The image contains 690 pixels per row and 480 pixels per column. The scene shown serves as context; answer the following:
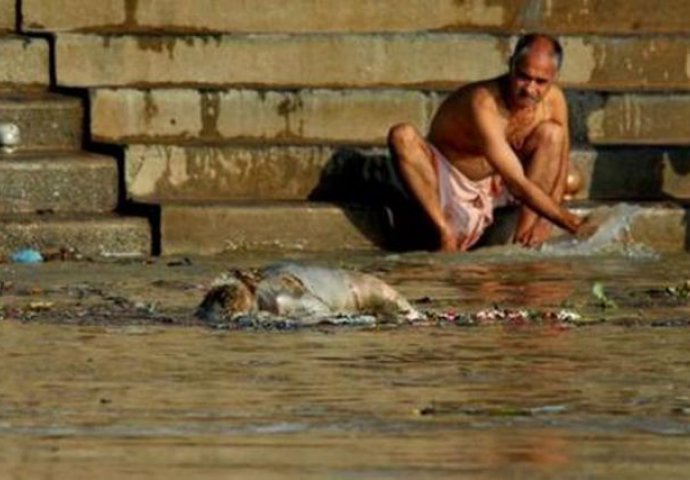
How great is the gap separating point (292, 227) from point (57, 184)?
3.64ft

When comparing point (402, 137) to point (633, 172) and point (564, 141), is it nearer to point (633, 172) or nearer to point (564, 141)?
point (564, 141)

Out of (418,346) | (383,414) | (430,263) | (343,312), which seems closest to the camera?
(383,414)

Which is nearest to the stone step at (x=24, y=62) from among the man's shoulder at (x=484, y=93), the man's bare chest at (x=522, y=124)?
the man's shoulder at (x=484, y=93)

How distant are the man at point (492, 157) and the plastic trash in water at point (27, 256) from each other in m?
1.78

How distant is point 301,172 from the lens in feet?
44.8

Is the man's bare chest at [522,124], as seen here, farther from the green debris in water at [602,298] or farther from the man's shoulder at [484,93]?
the green debris in water at [602,298]

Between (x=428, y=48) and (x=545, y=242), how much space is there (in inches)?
62.1

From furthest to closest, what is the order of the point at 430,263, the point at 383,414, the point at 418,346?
the point at 430,263 → the point at 418,346 → the point at 383,414

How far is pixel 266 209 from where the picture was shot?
519 inches

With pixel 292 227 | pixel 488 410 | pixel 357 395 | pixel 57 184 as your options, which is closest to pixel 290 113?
pixel 292 227

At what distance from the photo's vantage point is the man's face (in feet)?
42.3

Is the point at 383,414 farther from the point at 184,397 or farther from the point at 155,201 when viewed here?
the point at 155,201

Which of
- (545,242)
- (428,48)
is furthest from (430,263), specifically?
(428,48)

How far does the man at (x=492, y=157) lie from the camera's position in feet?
43.0
